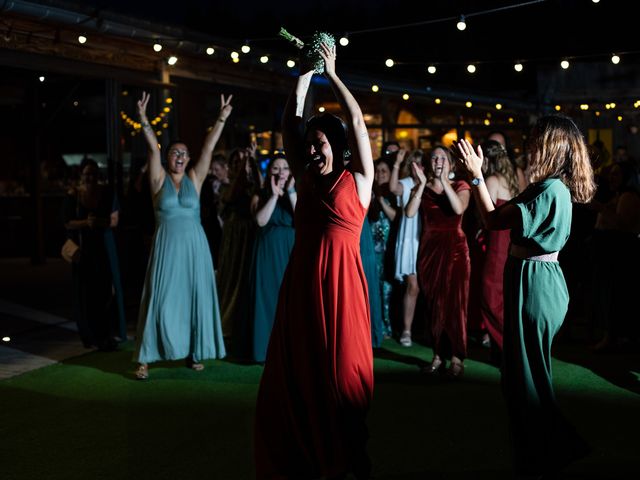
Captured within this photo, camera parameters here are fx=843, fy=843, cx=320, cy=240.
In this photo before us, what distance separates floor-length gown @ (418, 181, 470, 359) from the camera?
7105 millimetres

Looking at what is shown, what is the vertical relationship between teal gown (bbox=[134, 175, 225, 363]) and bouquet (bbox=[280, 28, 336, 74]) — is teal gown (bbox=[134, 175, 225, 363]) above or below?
below

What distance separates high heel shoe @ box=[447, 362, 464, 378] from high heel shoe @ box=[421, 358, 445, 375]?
0.39 feet

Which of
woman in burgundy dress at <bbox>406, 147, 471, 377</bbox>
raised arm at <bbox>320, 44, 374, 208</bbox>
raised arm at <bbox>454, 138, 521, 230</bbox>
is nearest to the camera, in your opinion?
raised arm at <bbox>320, 44, 374, 208</bbox>

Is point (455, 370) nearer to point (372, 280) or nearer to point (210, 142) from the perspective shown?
point (372, 280)

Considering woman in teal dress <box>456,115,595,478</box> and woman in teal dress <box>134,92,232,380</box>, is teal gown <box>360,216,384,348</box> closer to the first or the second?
woman in teal dress <box>134,92,232,380</box>

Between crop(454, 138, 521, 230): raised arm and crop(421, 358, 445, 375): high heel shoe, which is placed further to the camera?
crop(421, 358, 445, 375): high heel shoe

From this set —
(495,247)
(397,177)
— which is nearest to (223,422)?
(495,247)

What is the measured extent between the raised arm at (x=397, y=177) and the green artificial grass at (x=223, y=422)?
2.04 metres

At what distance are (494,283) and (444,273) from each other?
2.32 ft

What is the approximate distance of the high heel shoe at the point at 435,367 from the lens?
7168 millimetres

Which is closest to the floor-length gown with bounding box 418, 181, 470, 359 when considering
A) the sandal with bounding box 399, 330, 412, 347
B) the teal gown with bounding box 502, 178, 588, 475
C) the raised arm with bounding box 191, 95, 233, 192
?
the sandal with bounding box 399, 330, 412, 347

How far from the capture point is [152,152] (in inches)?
269

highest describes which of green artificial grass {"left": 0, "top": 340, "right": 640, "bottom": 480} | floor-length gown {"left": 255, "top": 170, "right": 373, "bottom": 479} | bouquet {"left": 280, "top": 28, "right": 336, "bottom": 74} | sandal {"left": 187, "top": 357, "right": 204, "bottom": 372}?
bouquet {"left": 280, "top": 28, "right": 336, "bottom": 74}

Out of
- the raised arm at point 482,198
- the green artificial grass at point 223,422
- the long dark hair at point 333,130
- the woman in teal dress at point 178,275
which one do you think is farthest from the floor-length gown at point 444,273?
the long dark hair at point 333,130
